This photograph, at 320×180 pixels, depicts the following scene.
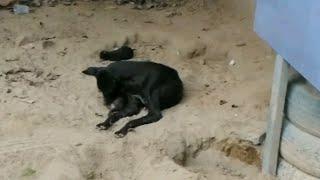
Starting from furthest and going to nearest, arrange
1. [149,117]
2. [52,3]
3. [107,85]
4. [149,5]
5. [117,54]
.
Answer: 1. [149,5]
2. [52,3]
3. [117,54]
4. [107,85]
5. [149,117]

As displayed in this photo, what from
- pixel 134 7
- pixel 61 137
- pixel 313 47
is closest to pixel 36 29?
pixel 134 7

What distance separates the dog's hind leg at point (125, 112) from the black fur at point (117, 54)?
810 millimetres

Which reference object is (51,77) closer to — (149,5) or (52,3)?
(52,3)

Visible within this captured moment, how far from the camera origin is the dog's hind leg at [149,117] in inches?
179

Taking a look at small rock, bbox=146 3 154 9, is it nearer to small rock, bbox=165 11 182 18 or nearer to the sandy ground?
the sandy ground

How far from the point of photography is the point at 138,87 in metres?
4.99

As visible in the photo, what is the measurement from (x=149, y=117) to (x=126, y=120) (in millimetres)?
176

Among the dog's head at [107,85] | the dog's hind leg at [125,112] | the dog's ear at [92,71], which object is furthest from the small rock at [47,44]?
the dog's hind leg at [125,112]

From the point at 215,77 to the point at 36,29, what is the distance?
72.9 inches

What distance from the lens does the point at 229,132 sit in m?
4.52

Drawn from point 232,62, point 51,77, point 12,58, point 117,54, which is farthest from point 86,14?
point 232,62

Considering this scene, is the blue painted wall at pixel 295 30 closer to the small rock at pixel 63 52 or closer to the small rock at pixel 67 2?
the small rock at pixel 63 52

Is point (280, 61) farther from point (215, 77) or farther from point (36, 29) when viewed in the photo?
point (36, 29)

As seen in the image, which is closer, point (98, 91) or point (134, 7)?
point (98, 91)
